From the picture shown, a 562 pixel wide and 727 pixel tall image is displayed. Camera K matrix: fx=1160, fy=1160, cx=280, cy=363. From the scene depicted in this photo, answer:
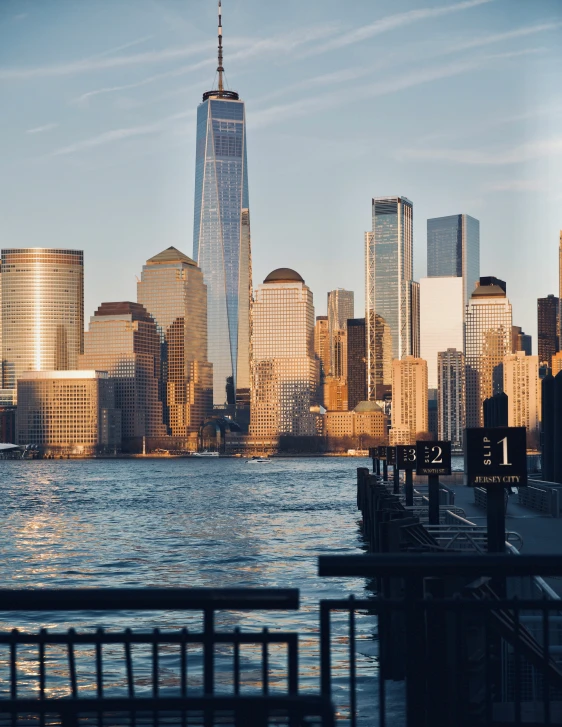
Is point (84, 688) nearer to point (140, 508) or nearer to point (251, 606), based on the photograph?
point (251, 606)

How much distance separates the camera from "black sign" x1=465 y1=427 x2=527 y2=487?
16.6m

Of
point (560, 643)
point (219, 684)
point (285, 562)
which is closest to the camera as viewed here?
point (560, 643)

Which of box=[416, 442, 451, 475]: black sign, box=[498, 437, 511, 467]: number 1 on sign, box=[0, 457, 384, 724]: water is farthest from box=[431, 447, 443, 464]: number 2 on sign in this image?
box=[498, 437, 511, 467]: number 1 on sign

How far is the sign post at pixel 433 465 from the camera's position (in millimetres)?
30234

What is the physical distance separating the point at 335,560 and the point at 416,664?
1266mm

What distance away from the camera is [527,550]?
80.9 ft

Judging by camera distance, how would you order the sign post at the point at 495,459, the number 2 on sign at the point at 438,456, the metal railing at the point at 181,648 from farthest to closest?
the number 2 on sign at the point at 438,456 < the sign post at the point at 495,459 < the metal railing at the point at 181,648

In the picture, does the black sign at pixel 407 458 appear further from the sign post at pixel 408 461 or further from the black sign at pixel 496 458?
the black sign at pixel 496 458

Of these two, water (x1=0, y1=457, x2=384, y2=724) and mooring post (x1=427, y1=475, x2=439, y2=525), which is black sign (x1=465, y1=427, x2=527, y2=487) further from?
mooring post (x1=427, y1=475, x2=439, y2=525)

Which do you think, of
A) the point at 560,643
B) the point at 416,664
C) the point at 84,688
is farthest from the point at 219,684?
the point at 416,664

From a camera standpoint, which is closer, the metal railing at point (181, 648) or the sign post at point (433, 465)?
the metal railing at point (181, 648)

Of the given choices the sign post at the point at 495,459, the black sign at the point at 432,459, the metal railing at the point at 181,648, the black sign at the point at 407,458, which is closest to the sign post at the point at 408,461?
the black sign at the point at 407,458

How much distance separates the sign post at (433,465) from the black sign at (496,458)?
13.2 meters

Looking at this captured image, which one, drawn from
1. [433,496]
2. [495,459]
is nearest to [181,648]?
[495,459]
